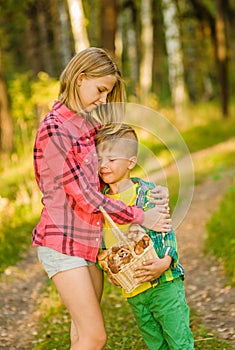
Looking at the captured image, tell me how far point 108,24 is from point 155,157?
36.6 feet

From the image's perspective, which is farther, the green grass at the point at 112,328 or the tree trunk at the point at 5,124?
the tree trunk at the point at 5,124

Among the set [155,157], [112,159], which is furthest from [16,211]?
[112,159]

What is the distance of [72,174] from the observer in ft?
11.4

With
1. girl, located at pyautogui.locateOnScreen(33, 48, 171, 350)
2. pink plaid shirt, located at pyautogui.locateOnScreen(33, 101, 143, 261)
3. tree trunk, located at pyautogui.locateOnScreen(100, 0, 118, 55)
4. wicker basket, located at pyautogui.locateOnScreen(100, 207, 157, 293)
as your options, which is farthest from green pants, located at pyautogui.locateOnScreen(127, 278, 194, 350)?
tree trunk, located at pyautogui.locateOnScreen(100, 0, 118, 55)

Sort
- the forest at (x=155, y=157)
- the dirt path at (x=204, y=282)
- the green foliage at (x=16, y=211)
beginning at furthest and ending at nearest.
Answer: the green foliage at (x=16, y=211)
the dirt path at (x=204, y=282)
the forest at (x=155, y=157)

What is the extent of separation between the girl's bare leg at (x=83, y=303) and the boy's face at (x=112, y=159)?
0.51 meters

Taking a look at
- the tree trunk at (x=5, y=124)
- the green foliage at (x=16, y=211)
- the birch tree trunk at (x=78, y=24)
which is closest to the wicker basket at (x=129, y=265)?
the green foliage at (x=16, y=211)

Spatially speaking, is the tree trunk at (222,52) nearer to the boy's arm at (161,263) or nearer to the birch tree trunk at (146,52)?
the birch tree trunk at (146,52)

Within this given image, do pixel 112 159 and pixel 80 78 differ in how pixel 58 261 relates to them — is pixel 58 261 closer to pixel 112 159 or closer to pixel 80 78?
pixel 112 159

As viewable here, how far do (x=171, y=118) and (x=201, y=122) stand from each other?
138 cm

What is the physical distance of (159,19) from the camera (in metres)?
28.1

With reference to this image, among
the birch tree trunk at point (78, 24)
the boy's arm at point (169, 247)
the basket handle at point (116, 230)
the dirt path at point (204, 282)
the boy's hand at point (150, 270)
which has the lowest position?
the dirt path at point (204, 282)

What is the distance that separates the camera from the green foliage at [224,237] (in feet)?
21.3

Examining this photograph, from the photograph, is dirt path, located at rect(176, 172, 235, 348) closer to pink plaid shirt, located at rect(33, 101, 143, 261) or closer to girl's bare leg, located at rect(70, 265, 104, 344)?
girl's bare leg, located at rect(70, 265, 104, 344)
